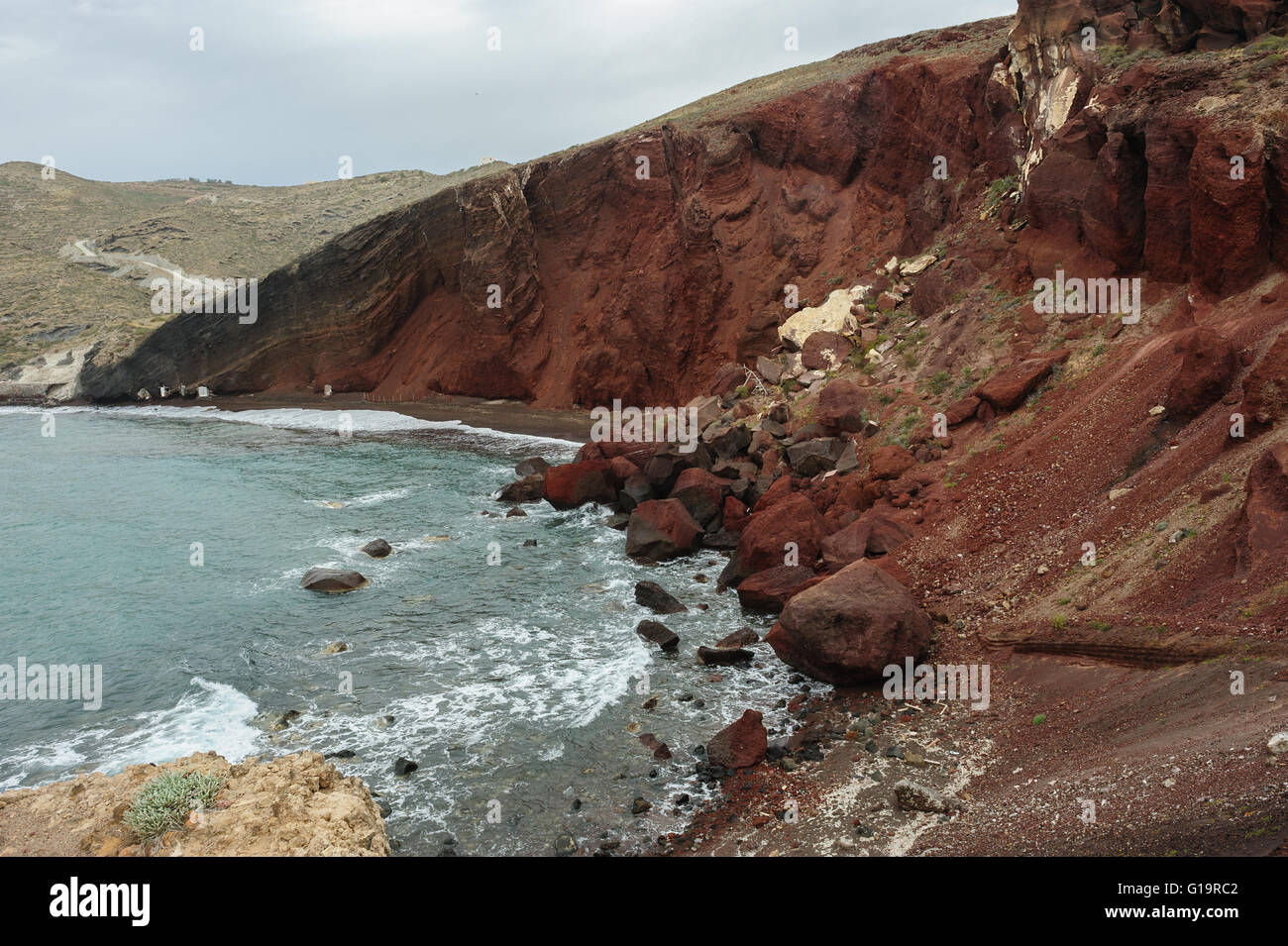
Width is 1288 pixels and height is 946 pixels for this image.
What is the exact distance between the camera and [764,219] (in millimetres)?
33625

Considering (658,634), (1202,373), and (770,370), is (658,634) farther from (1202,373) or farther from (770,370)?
(770,370)

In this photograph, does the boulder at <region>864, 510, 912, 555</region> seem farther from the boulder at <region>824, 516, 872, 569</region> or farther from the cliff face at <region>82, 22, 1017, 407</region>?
the cliff face at <region>82, 22, 1017, 407</region>

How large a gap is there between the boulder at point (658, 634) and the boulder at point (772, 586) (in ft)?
5.56

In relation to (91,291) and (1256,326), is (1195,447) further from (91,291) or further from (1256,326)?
(91,291)

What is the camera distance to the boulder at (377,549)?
19.7 meters

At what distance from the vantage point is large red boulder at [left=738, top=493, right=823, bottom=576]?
51.5 feet

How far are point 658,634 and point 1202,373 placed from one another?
30.0 feet

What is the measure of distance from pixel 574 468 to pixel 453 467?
7736mm

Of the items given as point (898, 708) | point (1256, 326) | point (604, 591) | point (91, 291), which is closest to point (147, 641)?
point (604, 591)

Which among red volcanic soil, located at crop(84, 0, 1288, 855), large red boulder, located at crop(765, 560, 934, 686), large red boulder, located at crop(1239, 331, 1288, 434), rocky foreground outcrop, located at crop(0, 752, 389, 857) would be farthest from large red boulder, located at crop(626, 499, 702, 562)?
large red boulder, located at crop(1239, 331, 1288, 434)

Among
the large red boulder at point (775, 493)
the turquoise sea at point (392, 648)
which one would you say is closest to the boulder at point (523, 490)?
the turquoise sea at point (392, 648)

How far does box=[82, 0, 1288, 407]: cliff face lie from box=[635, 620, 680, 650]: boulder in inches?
434

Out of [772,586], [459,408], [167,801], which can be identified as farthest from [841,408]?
[459,408]

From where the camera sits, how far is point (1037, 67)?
21172mm
